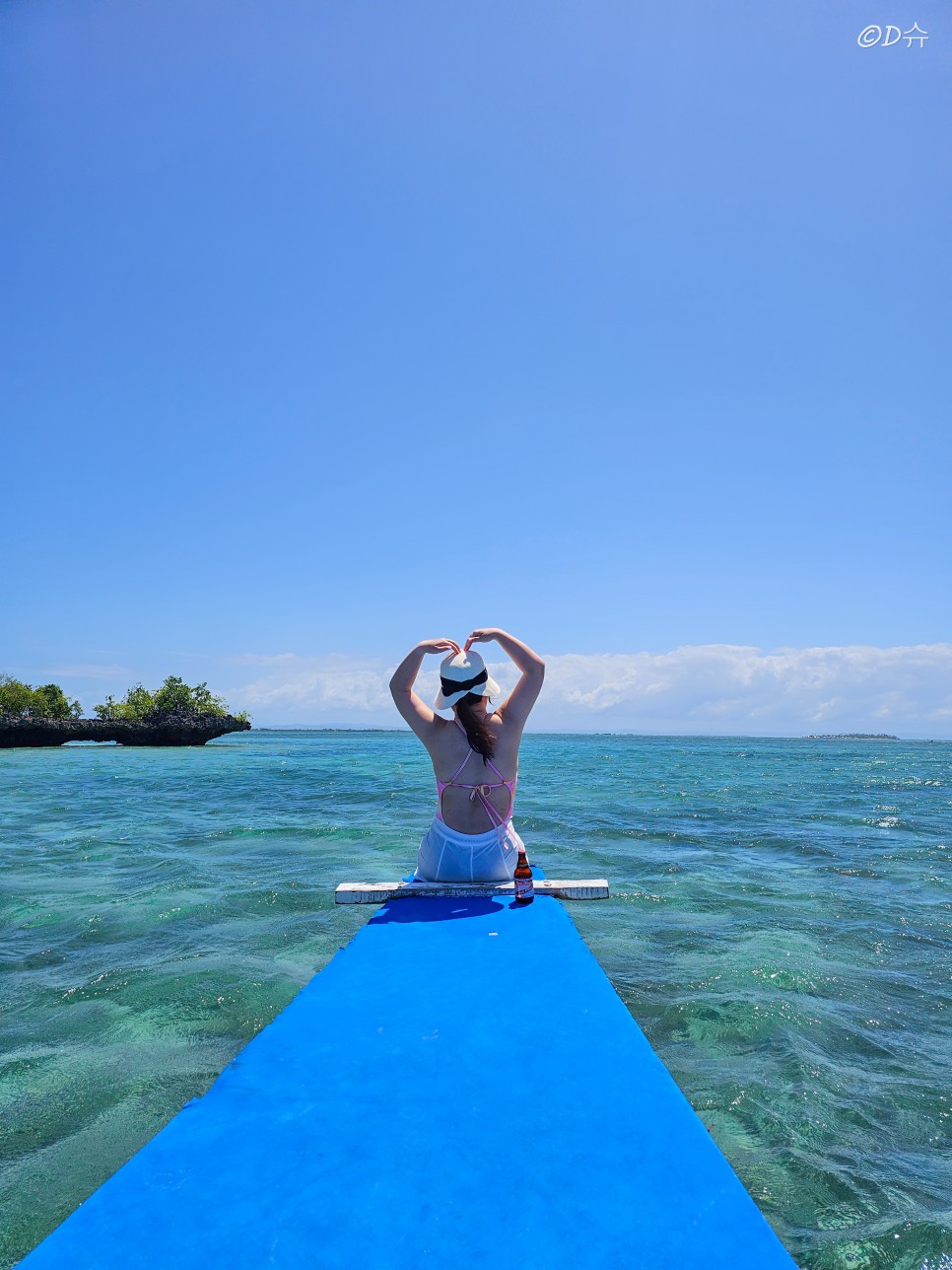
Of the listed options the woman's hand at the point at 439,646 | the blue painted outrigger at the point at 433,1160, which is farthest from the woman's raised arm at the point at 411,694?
the blue painted outrigger at the point at 433,1160

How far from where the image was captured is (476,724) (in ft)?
15.9

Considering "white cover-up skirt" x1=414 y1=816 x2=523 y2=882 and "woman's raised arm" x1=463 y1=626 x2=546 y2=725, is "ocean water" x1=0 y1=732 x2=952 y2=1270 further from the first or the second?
"woman's raised arm" x1=463 y1=626 x2=546 y2=725

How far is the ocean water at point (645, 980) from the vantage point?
318cm

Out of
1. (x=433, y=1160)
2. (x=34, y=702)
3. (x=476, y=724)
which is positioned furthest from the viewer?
(x=34, y=702)

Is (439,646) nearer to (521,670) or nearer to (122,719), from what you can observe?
(521,670)

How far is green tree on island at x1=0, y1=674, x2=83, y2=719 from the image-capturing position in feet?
221

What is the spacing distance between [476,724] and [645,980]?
2669 millimetres

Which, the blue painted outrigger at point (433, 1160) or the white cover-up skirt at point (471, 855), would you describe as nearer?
the blue painted outrigger at point (433, 1160)

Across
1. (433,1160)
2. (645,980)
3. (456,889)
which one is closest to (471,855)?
(456,889)

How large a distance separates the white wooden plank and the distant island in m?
71.9

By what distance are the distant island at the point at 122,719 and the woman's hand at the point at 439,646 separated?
2842 inches

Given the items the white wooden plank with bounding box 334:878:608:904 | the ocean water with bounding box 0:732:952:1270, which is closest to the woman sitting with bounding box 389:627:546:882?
the white wooden plank with bounding box 334:878:608:904

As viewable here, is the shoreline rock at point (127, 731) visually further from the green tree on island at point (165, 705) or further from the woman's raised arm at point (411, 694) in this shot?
the woman's raised arm at point (411, 694)

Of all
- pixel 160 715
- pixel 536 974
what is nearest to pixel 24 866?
pixel 536 974
